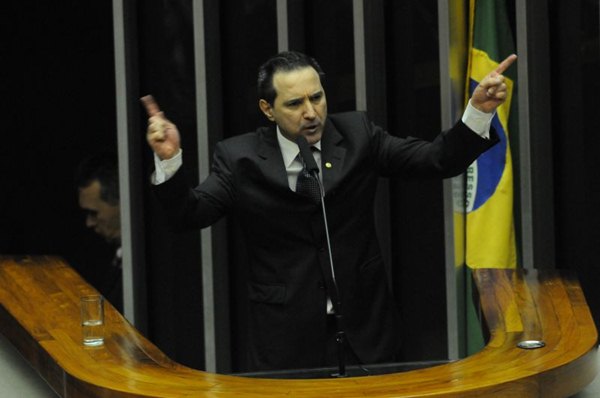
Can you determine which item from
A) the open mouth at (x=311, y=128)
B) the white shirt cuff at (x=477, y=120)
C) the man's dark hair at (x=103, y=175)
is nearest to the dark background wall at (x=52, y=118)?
the man's dark hair at (x=103, y=175)

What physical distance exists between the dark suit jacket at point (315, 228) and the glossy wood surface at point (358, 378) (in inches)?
14.9

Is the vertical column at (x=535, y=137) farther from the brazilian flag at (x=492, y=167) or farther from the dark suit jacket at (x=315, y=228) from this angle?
the dark suit jacket at (x=315, y=228)

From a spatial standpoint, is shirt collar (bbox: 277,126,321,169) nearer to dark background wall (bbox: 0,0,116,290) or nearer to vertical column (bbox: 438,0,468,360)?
vertical column (bbox: 438,0,468,360)

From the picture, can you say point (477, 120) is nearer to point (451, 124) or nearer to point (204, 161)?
point (451, 124)

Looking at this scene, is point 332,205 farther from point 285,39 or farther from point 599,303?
point 285,39

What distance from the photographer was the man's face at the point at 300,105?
11.7ft

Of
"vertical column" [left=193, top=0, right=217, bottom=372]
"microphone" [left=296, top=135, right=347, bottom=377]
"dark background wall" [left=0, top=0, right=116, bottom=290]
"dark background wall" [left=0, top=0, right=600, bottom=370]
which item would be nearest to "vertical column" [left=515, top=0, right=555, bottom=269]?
"dark background wall" [left=0, top=0, right=600, bottom=370]

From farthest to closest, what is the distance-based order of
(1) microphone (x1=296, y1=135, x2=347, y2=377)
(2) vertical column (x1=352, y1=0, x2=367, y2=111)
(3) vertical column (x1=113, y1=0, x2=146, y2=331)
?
(3) vertical column (x1=113, y1=0, x2=146, y2=331) < (2) vertical column (x1=352, y1=0, x2=367, y2=111) < (1) microphone (x1=296, y1=135, x2=347, y2=377)

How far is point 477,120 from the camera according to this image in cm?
344

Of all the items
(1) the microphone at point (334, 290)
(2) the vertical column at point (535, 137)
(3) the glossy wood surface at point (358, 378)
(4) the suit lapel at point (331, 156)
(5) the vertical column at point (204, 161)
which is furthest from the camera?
(5) the vertical column at point (204, 161)

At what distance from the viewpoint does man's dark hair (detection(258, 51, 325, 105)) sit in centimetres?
365

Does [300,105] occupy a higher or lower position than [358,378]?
higher

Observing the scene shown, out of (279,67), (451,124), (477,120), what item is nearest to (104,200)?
(451,124)

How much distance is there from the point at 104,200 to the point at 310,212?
2025 millimetres
